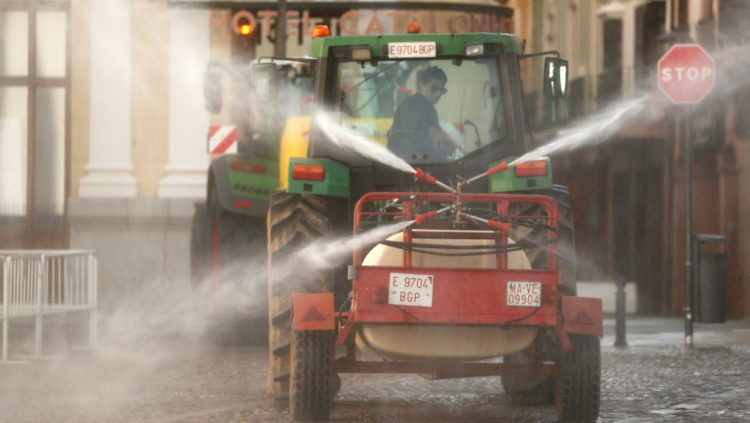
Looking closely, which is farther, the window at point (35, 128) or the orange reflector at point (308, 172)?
the window at point (35, 128)

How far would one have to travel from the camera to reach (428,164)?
1149cm

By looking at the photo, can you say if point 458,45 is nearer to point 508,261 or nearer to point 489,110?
point 489,110

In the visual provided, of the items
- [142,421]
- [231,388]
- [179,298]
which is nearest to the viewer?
[142,421]

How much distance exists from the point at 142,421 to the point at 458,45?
353cm

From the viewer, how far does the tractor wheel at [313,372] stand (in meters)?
9.80

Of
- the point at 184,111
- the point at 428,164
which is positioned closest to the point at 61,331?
the point at 184,111

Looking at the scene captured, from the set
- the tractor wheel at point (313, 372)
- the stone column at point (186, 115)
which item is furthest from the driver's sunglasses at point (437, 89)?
the stone column at point (186, 115)

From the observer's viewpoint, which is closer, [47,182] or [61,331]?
[61,331]

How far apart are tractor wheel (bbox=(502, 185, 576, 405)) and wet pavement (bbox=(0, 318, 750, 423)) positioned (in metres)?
0.17

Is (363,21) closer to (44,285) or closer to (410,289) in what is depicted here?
(44,285)

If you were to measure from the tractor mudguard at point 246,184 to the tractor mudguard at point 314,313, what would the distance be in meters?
6.76

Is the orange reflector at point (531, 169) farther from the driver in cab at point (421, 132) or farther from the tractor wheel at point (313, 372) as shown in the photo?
the tractor wheel at point (313, 372)

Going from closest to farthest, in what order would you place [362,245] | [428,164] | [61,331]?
[362,245] → [428,164] → [61,331]

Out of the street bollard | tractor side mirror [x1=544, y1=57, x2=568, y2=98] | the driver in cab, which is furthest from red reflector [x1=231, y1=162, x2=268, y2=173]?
tractor side mirror [x1=544, y1=57, x2=568, y2=98]
